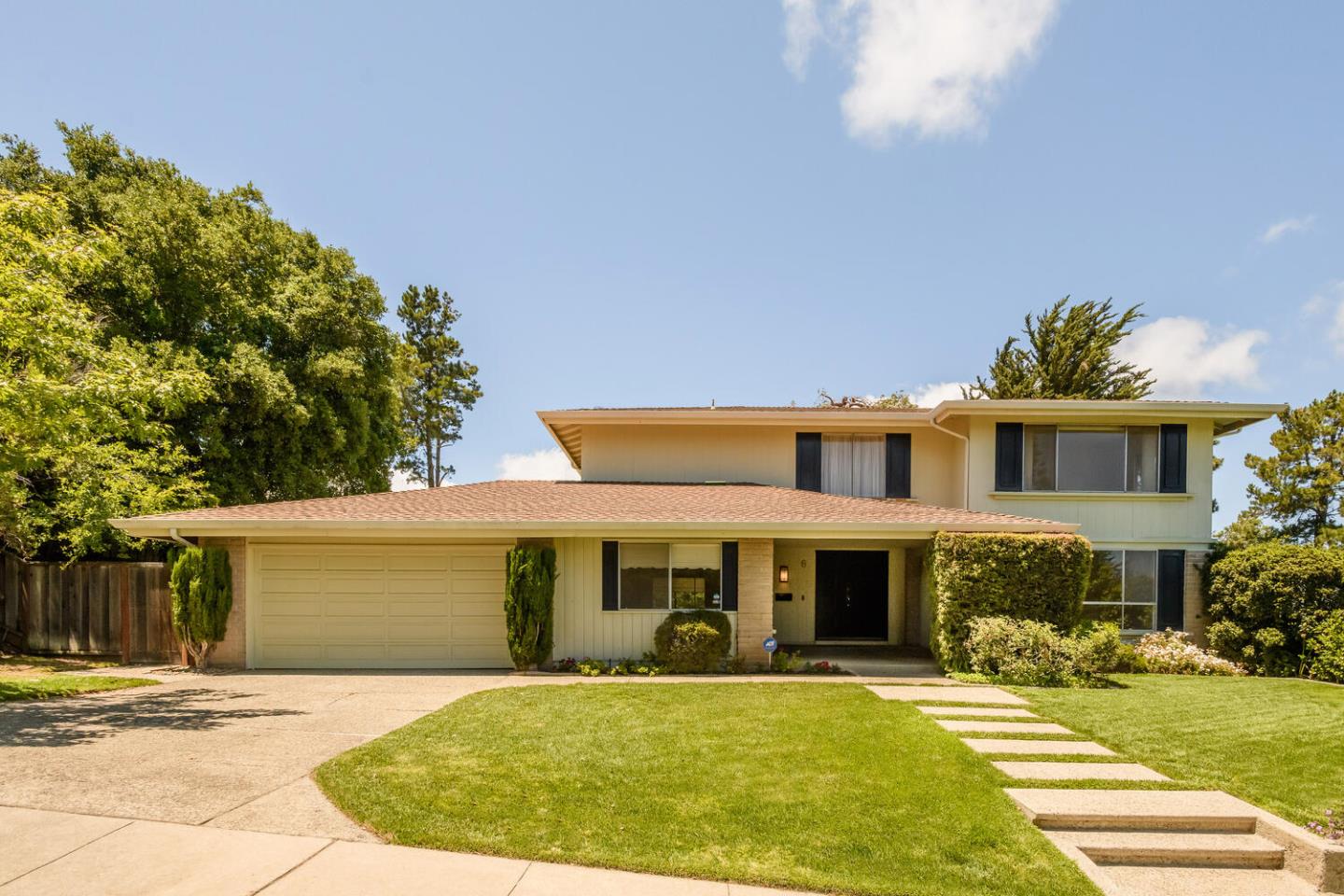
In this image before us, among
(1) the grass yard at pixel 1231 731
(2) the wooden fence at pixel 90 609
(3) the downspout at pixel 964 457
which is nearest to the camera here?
(1) the grass yard at pixel 1231 731

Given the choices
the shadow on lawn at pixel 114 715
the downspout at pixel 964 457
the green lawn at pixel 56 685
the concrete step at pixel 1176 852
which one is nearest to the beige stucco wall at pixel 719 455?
the downspout at pixel 964 457

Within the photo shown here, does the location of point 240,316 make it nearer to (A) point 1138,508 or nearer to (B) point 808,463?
(B) point 808,463

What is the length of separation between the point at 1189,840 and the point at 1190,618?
11.1m

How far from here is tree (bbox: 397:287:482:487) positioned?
3744 centimetres

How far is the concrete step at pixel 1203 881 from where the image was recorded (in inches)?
184

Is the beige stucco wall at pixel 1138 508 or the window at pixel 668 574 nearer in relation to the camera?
the window at pixel 668 574

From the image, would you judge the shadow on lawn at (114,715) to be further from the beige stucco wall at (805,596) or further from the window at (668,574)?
the beige stucco wall at (805,596)

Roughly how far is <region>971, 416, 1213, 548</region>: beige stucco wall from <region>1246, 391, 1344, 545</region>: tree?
22.1 metres

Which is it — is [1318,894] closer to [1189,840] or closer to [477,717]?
[1189,840]

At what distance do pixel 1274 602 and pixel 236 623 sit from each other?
61.3 ft

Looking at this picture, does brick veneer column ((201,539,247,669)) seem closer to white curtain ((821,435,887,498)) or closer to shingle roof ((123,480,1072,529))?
shingle roof ((123,480,1072,529))

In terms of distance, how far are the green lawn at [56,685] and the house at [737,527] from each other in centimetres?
172

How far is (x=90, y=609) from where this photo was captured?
13422mm

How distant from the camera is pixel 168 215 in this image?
18203 millimetres
